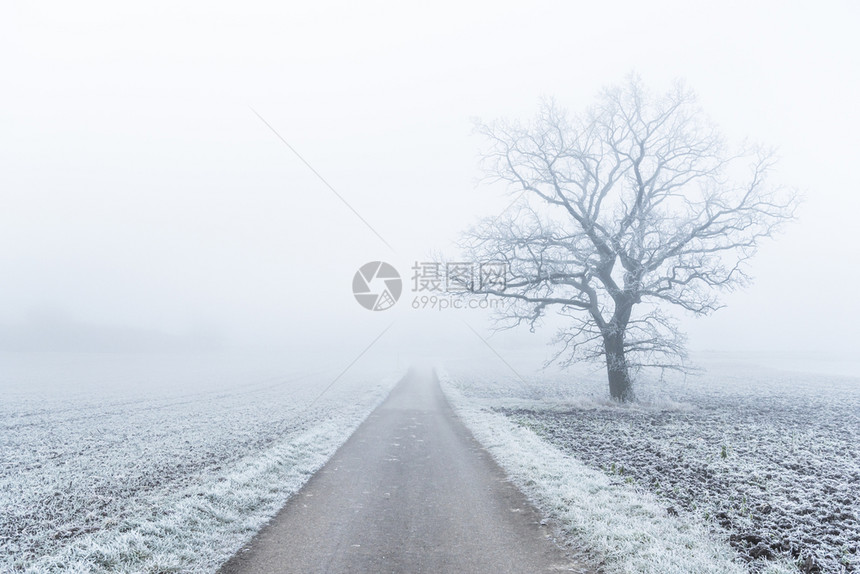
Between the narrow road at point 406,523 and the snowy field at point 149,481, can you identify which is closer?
the narrow road at point 406,523

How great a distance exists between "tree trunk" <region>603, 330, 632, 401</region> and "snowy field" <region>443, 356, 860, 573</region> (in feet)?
9.71

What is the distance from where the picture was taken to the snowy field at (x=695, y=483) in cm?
588

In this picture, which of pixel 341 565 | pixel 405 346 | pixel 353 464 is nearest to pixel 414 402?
pixel 353 464

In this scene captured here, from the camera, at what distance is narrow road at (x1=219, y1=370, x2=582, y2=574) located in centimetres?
586

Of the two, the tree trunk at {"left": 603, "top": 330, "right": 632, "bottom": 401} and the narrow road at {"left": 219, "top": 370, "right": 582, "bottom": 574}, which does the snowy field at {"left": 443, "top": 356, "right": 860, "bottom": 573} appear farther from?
the tree trunk at {"left": 603, "top": 330, "right": 632, "bottom": 401}

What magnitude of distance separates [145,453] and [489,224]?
53.0ft

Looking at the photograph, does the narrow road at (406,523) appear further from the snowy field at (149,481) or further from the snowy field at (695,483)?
the snowy field at (695,483)

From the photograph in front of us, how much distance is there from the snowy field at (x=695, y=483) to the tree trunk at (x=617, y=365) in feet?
9.71

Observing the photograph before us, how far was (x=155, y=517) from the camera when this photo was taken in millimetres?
7320

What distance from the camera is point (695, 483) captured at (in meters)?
8.89

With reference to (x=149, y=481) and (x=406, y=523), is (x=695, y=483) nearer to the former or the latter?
(x=406, y=523)

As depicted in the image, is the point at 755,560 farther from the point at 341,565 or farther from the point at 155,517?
the point at 155,517

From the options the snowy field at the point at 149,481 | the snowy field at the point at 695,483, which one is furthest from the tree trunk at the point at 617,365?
the snowy field at the point at 149,481

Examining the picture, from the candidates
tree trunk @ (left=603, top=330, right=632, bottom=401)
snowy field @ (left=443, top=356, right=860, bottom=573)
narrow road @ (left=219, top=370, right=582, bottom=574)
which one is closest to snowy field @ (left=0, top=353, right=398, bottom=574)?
narrow road @ (left=219, top=370, right=582, bottom=574)
